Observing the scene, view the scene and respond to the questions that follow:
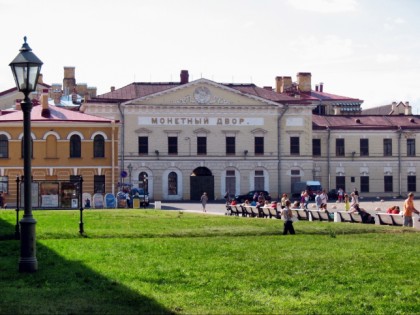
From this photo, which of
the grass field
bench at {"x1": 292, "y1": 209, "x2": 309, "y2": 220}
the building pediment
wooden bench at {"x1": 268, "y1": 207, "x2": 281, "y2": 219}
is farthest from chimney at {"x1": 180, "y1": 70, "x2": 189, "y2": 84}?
the grass field

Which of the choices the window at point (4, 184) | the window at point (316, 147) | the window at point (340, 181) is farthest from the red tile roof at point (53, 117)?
the window at point (340, 181)

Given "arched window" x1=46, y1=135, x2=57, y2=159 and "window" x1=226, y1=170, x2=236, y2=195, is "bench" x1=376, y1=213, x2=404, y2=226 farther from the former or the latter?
"window" x1=226, y1=170, x2=236, y2=195

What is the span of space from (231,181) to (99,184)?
15.2 m

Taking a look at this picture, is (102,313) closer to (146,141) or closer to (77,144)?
(77,144)

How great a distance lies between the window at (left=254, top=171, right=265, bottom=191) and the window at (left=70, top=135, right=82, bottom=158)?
1796 cm

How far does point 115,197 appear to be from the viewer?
51625mm

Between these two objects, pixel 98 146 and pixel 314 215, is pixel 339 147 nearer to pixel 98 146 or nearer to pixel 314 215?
pixel 98 146

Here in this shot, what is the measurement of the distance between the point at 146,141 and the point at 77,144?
11.7 meters

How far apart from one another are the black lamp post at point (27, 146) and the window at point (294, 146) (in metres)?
57.3

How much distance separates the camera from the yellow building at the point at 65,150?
2277 inches

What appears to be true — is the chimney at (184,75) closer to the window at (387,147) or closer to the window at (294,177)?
the window at (294,177)

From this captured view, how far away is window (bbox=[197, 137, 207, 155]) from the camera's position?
232 ft

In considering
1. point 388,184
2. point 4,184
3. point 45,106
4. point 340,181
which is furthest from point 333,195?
point 4,184

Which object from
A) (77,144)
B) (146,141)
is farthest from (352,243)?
(146,141)
